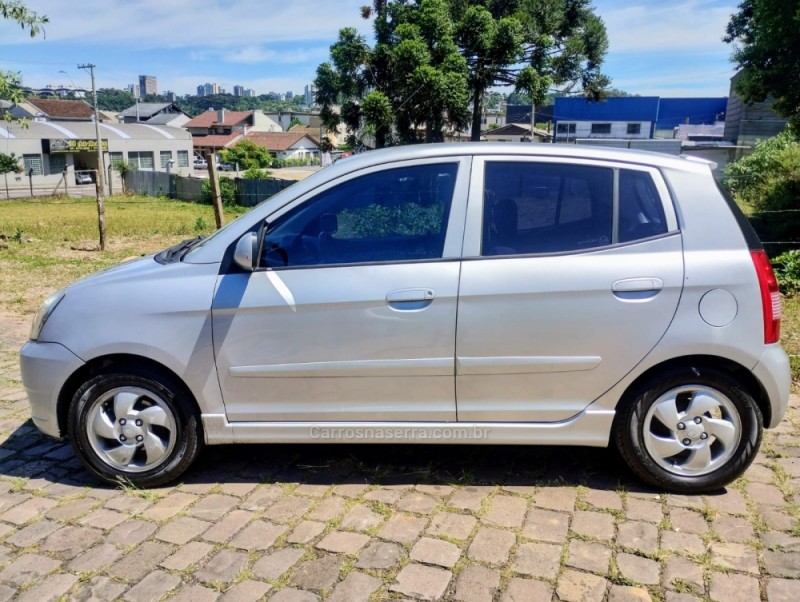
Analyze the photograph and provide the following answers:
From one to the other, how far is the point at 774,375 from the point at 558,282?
1.18m

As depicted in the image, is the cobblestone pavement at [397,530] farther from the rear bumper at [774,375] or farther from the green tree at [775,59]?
the green tree at [775,59]

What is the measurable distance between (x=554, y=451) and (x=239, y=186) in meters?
30.8

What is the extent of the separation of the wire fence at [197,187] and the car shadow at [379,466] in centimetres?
2154

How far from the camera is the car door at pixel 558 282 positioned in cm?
334

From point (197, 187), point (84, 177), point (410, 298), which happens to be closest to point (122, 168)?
point (84, 177)

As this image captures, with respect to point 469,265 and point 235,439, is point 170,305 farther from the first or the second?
point 469,265

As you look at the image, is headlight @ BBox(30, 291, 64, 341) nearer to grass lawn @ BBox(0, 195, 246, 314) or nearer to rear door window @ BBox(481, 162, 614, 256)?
rear door window @ BBox(481, 162, 614, 256)

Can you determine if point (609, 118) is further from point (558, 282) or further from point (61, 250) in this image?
point (558, 282)

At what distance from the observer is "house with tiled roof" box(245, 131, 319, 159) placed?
84375 mm

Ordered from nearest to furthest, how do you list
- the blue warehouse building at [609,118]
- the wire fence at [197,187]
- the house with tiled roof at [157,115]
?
the wire fence at [197,187], the blue warehouse building at [609,118], the house with tiled roof at [157,115]

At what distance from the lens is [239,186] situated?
108 feet

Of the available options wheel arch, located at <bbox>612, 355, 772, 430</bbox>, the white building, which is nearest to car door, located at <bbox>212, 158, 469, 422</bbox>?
wheel arch, located at <bbox>612, 355, 772, 430</bbox>

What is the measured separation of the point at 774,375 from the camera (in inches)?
133

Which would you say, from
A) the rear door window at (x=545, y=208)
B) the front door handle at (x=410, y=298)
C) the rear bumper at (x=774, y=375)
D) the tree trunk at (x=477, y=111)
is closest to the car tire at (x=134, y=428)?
the front door handle at (x=410, y=298)
